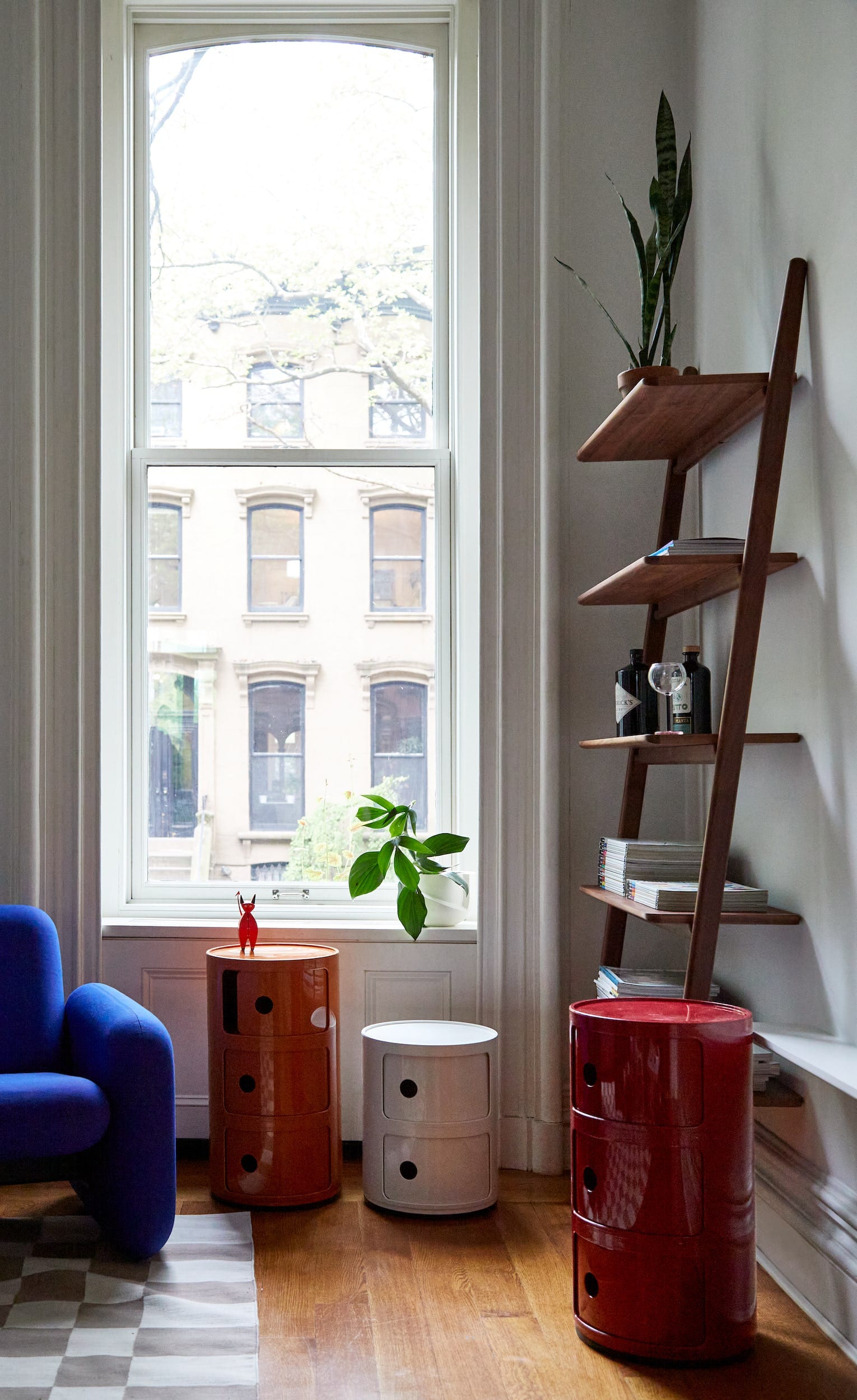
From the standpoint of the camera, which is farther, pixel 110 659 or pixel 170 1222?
pixel 110 659

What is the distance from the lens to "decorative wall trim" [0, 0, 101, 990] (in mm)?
3455

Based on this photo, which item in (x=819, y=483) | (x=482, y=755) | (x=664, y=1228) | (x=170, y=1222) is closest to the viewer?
(x=664, y=1228)

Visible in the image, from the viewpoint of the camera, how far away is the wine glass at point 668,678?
2.71m

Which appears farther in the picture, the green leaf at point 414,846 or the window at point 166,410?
the window at point 166,410

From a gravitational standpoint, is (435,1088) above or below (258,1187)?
above

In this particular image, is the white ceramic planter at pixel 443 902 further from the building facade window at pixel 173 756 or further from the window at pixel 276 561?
the window at pixel 276 561

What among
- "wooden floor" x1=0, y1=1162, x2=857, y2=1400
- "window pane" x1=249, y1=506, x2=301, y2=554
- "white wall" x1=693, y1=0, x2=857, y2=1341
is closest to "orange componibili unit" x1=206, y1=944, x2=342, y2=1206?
"wooden floor" x1=0, y1=1162, x2=857, y2=1400

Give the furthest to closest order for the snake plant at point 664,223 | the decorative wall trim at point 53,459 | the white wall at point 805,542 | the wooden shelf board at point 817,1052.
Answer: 1. the decorative wall trim at point 53,459
2. the snake plant at point 664,223
3. the white wall at point 805,542
4. the wooden shelf board at point 817,1052

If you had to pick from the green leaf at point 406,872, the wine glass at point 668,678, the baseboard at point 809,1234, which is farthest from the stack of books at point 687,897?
the green leaf at point 406,872

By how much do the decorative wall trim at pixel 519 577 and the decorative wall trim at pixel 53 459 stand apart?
3.87 feet

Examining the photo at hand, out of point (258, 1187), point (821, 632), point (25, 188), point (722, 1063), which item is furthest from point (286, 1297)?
point (25, 188)

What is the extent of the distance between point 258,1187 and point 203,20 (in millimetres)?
3612

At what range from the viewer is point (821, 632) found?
239 centimetres

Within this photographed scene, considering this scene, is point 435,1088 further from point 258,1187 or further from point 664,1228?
point 664,1228
